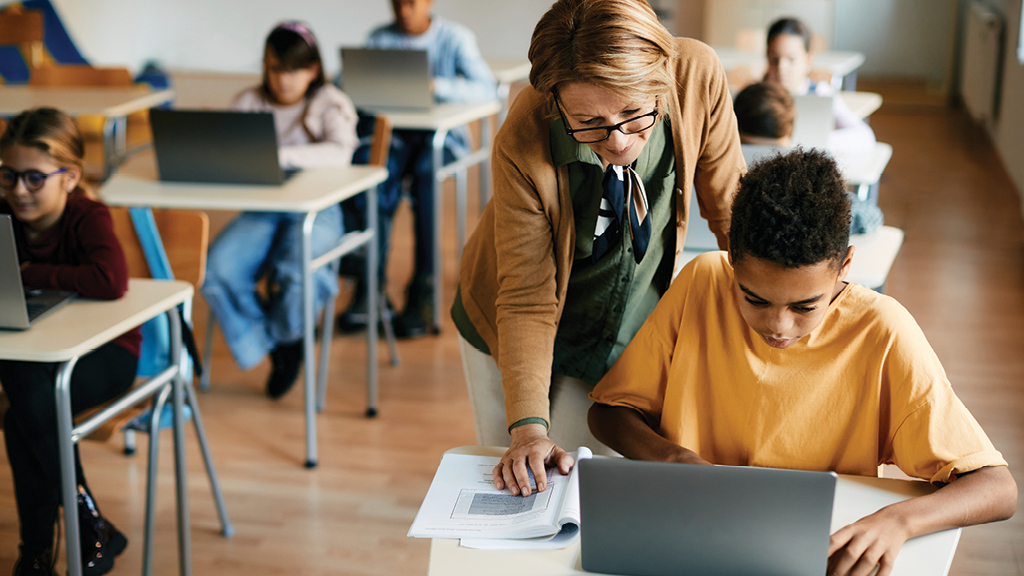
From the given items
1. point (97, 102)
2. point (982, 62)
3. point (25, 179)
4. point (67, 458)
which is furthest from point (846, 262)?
point (982, 62)

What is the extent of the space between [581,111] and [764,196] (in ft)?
0.74

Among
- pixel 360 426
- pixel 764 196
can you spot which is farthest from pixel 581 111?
pixel 360 426

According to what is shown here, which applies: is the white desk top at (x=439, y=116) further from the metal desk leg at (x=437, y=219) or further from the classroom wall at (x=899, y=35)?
the classroom wall at (x=899, y=35)

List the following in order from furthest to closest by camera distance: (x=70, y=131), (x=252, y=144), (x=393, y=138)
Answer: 1. (x=393, y=138)
2. (x=252, y=144)
3. (x=70, y=131)

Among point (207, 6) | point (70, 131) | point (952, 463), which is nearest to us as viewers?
point (952, 463)

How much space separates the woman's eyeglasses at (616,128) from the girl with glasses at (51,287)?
1046mm

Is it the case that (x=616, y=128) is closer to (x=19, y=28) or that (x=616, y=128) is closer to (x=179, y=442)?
(x=179, y=442)

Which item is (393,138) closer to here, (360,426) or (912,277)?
(360,426)

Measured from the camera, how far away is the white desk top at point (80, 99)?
340 cm

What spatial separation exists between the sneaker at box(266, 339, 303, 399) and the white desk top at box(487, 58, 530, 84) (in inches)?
74.8

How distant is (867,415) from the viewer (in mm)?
1095

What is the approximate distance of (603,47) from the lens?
1006mm

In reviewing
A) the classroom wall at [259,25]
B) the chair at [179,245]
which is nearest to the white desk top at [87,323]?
the chair at [179,245]

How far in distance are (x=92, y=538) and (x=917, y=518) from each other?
4.90 ft
